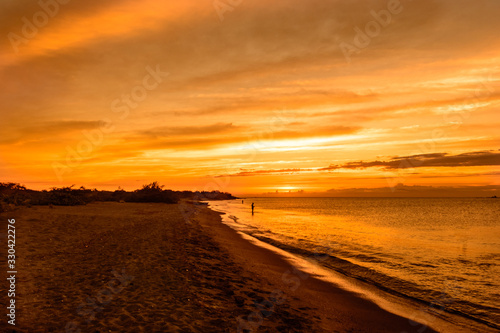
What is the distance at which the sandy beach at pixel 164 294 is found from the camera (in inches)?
271

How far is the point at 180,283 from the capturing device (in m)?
9.89

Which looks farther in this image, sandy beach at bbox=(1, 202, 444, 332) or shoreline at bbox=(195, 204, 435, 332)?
shoreline at bbox=(195, 204, 435, 332)

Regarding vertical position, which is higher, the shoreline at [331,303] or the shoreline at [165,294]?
the shoreline at [165,294]

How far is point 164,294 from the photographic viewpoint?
28.5ft

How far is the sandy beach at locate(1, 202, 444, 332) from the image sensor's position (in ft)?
22.5

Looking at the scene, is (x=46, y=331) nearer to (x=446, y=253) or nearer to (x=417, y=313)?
(x=417, y=313)

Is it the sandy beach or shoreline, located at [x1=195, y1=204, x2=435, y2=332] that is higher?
→ the sandy beach

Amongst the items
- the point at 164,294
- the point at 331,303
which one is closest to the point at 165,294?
the point at 164,294

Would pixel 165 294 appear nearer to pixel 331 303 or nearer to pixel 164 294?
pixel 164 294

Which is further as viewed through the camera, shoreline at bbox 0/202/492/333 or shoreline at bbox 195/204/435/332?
shoreline at bbox 195/204/435/332

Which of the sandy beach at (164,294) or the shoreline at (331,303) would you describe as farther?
the shoreline at (331,303)

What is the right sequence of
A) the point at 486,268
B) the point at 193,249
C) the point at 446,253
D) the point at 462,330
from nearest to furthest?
the point at 462,330
the point at 193,249
the point at 486,268
the point at 446,253

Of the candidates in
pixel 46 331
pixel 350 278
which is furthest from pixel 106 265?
pixel 350 278

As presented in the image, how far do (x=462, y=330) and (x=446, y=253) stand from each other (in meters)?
16.5
